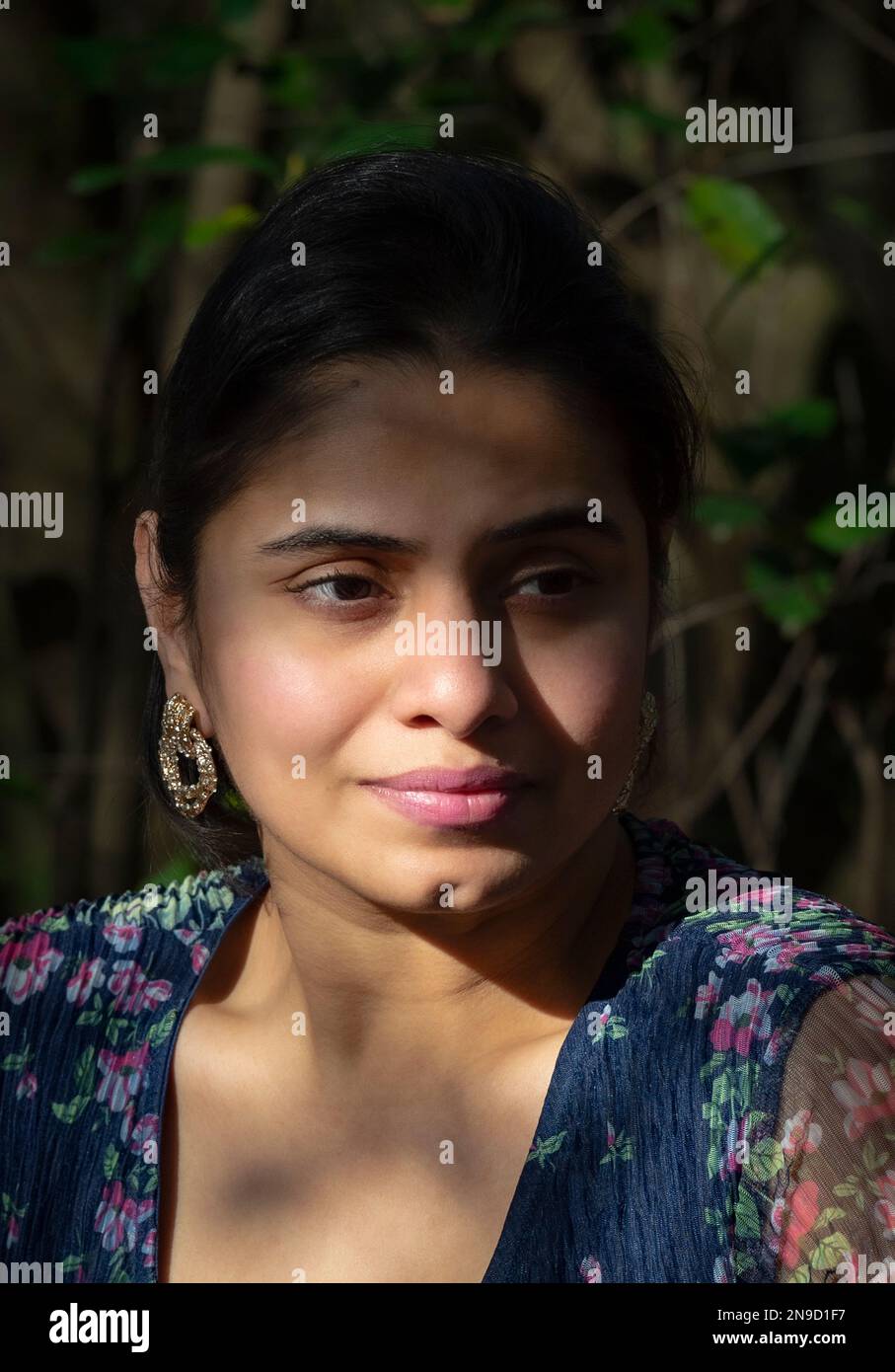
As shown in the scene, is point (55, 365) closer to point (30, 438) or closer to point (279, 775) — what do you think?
point (30, 438)

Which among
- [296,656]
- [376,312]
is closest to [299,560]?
[296,656]

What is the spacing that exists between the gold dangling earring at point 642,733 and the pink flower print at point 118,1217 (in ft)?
1.84

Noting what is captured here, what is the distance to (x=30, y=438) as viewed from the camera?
2.87 meters

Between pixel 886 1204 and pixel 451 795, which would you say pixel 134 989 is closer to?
pixel 451 795

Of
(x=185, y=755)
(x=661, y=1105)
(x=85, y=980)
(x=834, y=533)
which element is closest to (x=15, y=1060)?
(x=85, y=980)

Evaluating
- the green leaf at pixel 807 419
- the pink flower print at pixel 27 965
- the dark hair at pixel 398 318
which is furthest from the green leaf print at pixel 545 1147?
the green leaf at pixel 807 419

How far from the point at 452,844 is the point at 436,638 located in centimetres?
16

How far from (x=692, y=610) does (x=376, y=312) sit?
1.56m

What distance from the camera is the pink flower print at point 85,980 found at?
159cm

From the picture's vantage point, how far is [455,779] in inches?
44.9

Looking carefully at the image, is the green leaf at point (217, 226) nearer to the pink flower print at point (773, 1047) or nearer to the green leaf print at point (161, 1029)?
the green leaf print at point (161, 1029)

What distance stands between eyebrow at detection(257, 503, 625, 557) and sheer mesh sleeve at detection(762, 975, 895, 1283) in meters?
0.40

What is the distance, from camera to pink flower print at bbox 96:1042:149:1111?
1488 millimetres

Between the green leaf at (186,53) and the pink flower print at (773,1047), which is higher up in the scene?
the green leaf at (186,53)
